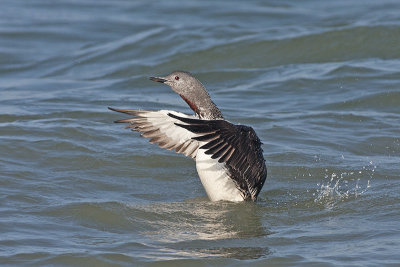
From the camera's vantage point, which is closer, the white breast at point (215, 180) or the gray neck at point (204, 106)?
the white breast at point (215, 180)

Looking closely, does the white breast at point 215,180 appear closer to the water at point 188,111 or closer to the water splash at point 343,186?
the water at point 188,111

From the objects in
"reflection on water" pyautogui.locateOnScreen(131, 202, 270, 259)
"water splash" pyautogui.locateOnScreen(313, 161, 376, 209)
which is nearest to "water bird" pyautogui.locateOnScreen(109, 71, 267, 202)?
"reflection on water" pyautogui.locateOnScreen(131, 202, 270, 259)

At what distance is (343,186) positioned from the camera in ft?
28.3

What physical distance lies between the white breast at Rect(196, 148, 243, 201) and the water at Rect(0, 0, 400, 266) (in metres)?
0.11

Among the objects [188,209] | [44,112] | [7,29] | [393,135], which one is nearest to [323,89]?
[393,135]

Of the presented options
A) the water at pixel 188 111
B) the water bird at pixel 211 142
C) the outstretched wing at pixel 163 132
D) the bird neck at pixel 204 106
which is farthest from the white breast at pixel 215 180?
the outstretched wing at pixel 163 132

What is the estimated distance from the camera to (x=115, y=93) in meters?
12.8

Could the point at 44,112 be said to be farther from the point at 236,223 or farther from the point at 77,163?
the point at 236,223

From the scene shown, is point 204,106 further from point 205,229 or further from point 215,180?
point 205,229

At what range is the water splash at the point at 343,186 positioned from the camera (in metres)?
8.12

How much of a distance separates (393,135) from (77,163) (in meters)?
4.02

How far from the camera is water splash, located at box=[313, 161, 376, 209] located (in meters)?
8.12

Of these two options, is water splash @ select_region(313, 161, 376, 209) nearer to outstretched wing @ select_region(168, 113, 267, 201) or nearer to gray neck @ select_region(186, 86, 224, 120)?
outstretched wing @ select_region(168, 113, 267, 201)

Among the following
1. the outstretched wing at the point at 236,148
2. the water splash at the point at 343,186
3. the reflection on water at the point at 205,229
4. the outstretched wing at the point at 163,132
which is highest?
the outstretched wing at the point at 163,132
